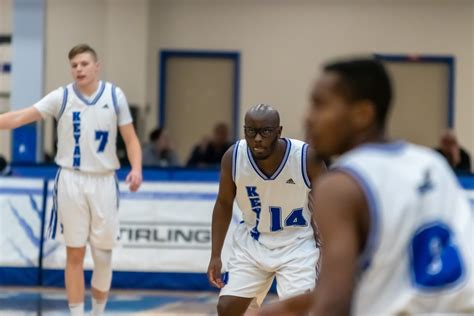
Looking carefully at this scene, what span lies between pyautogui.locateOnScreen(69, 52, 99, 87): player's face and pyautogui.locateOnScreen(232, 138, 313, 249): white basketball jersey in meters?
1.86

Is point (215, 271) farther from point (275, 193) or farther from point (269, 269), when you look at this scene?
point (275, 193)

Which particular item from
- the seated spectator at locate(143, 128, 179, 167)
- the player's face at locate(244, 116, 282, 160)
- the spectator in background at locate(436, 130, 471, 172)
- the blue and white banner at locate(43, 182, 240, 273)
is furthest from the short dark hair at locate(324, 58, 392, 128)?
the seated spectator at locate(143, 128, 179, 167)

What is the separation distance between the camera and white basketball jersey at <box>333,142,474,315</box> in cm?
297

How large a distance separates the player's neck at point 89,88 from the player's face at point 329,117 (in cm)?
534

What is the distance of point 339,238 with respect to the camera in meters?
2.94

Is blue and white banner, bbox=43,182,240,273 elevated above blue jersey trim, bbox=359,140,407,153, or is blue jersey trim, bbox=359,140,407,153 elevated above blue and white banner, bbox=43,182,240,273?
blue jersey trim, bbox=359,140,407,153

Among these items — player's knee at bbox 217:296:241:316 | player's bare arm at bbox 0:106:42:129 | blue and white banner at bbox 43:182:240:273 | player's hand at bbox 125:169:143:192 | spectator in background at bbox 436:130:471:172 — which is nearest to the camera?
player's knee at bbox 217:296:241:316

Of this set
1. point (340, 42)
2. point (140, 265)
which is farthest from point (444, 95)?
point (140, 265)

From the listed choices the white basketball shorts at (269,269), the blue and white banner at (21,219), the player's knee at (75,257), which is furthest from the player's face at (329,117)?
the blue and white banner at (21,219)

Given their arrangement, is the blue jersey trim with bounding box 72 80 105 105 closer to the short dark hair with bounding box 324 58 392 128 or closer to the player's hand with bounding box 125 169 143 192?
the player's hand with bounding box 125 169 143 192

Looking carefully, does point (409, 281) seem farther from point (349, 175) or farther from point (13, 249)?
point (13, 249)

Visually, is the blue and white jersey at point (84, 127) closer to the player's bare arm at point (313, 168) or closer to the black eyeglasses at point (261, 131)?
the black eyeglasses at point (261, 131)

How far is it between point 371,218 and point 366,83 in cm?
39

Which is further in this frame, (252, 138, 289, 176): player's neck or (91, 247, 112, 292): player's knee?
(91, 247, 112, 292): player's knee
